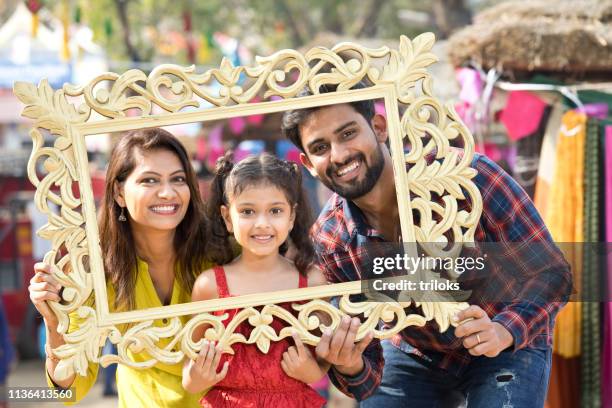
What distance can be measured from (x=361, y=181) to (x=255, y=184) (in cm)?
33

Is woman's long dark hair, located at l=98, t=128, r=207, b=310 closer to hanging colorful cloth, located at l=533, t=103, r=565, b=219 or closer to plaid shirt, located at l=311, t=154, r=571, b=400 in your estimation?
plaid shirt, located at l=311, t=154, r=571, b=400

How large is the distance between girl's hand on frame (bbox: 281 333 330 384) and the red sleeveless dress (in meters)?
0.04

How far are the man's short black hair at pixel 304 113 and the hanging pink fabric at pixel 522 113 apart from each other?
269cm

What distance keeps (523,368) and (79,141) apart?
1.50 metres

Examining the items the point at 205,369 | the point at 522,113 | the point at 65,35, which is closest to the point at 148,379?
the point at 205,369

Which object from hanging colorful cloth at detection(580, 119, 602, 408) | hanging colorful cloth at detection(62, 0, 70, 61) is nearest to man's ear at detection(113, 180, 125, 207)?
hanging colorful cloth at detection(580, 119, 602, 408)

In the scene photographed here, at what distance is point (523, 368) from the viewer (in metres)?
2.75

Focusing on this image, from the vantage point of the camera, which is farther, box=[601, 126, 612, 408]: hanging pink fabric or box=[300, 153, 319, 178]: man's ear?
box=[601, 126, 612, 408]: hanging pink fabric

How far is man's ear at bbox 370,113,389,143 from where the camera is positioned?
2.73m

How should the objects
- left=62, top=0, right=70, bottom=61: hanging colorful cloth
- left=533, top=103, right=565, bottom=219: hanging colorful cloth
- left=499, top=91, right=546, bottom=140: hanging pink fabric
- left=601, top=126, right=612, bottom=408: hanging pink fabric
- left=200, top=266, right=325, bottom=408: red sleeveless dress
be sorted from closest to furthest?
left=200, top=266, right=325, bottom=408: red sleeveless dress → left=601, top=126, right=612, bottom=408: hanging pink fabric → left=533, top=103, right=565, bottom=219: hanging colorful cloth → left=499, top=91, right=546, bottom=140: hanging pink fabric → left=62, top=0, right=70, bottom=61: hanging colorful cloth

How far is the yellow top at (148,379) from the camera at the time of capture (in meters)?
2.77

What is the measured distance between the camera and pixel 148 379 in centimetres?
281

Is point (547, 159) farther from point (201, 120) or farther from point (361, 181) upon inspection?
point (201, 120)

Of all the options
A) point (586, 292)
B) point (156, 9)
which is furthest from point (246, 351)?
point (156, 9)
